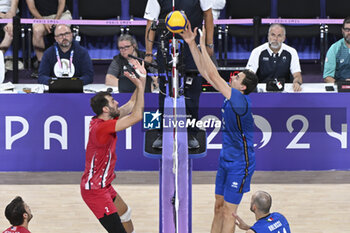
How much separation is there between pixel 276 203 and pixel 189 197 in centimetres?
251

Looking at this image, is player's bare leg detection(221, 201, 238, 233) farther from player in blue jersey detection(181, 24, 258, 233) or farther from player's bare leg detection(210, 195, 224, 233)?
player's bare leg detection(210, 195, 224, 233)

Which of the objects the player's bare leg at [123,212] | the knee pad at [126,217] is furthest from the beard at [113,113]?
the knee pad at [126,217]

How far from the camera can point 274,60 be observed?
Result: 33.6ft

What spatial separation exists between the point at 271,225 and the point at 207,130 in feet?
10.7

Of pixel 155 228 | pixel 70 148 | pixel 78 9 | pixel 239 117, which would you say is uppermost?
pixel 78 9

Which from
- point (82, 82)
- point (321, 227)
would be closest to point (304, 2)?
point (82, 82)

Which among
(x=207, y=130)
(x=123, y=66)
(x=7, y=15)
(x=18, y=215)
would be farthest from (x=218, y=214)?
(x=7, y=15)

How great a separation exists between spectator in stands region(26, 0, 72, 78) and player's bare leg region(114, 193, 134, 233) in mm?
5814

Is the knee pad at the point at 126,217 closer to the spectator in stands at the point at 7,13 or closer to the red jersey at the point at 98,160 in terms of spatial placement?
the red jersey at the point at 98,160

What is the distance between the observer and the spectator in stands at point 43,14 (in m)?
12.5

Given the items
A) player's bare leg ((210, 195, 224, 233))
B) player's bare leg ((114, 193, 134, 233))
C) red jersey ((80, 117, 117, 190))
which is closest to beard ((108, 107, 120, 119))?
red jersey ((80, 117, 117, 190))

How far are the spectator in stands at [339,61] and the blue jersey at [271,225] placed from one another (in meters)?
4.29

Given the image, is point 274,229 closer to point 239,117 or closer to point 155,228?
point 239,117

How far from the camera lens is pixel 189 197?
21.0 ft
